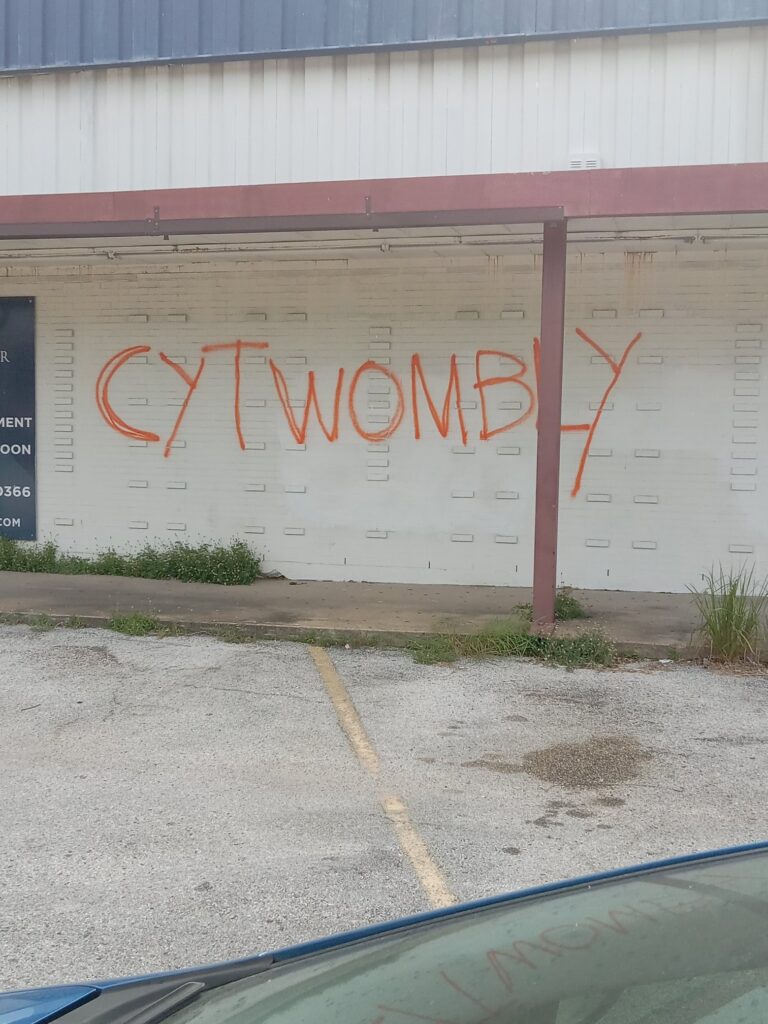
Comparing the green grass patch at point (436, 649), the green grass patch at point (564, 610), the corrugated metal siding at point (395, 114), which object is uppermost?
the corrugated metal siding at point (395, 114)

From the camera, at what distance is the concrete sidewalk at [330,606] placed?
863 centimetres

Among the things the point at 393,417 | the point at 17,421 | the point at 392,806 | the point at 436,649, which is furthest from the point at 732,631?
the point at 17,421

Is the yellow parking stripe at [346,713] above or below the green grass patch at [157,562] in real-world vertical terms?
below

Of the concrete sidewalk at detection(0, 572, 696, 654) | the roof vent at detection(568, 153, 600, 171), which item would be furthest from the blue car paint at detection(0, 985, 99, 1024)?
the roof vent at detection(568, 153, 600, 171)

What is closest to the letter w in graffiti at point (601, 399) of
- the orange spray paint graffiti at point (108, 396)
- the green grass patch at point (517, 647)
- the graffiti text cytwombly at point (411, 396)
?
the graffiti text cytwombly at point (411, 396)

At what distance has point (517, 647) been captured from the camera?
8070 millimetres

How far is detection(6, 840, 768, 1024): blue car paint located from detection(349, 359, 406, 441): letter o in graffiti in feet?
29.7

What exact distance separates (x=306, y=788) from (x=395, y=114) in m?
5.65

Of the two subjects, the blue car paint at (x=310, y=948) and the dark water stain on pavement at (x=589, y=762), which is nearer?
the blue car paint at (x=310, y=948)

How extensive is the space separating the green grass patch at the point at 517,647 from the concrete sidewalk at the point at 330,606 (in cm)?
24

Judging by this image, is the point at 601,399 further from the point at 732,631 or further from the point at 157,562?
the point at 157,562

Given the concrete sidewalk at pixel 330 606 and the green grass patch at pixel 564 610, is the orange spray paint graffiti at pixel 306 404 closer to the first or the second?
the concrete sidewalk at pixel 330 606

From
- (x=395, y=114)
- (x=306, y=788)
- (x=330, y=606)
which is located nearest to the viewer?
(x=306, y=788)

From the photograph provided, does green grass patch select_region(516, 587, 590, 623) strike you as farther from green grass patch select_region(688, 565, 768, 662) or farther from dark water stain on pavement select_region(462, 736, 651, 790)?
dark water stain on pavement select_region(462, 736, 651, 790)
